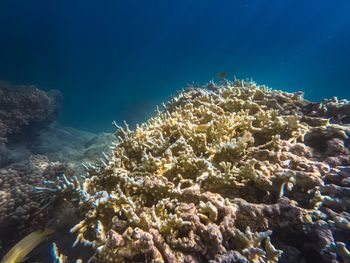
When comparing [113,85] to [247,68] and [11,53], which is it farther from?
[247,68]

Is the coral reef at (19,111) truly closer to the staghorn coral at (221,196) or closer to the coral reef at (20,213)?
the coral reef at (20,213)

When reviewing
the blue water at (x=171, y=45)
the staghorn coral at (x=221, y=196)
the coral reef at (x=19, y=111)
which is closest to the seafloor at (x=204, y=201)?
the staghorn coral at (x=221, y=196)

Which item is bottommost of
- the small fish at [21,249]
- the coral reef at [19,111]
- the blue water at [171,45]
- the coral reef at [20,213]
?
the small fish at [21,249]

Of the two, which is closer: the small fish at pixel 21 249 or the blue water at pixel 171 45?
the small fish at pixel 21 249

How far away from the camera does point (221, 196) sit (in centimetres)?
250

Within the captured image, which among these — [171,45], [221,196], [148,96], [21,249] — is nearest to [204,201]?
[221,196]

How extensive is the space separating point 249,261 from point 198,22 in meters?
124

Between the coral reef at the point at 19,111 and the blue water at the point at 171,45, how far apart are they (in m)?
69.6

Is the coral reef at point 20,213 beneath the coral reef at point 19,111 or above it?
beneath

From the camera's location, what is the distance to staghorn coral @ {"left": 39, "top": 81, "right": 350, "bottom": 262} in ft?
6.28

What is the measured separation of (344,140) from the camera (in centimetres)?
323

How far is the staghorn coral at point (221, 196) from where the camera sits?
6.28 feet

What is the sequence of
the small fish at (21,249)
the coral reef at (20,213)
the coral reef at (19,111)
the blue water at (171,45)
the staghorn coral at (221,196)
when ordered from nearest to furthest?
1. the staghorn coral at (221,196)
2. the small fish at (21,249)
3. the coral reef at (20,213)
4. the coral reef at (19,111)
5. the blue water at (171,45)

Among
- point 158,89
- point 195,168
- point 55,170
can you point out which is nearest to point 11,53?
point 158,89
